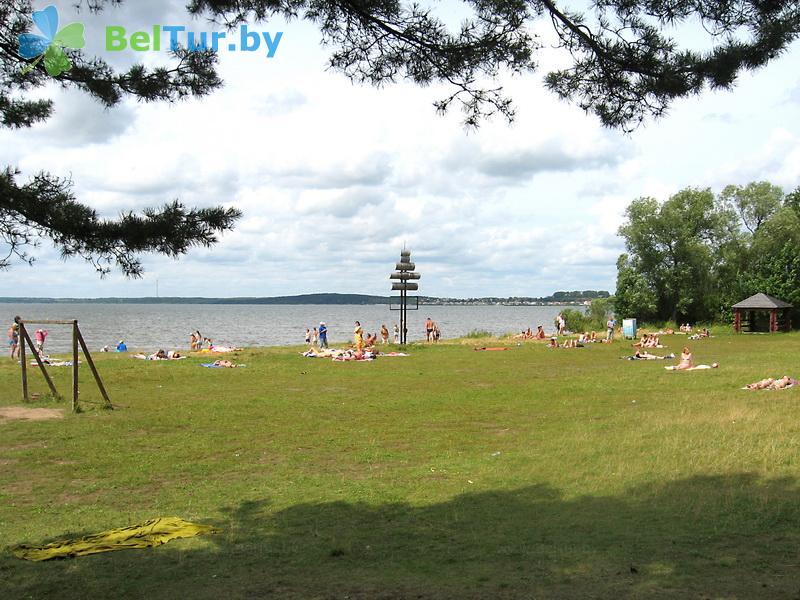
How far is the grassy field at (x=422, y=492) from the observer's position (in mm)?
6207

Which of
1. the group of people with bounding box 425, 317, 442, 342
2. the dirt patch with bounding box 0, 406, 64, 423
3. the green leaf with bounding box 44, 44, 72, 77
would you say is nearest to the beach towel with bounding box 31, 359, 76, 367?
the dirt patch with bounding box 0, 406, 64, 423

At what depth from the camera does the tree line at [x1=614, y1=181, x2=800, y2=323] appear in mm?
59312

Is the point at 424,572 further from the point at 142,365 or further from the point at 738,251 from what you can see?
the point at 738,251

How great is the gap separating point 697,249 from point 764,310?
1095 cm

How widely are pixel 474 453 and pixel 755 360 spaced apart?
62.9 ft

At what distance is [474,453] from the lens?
11.8 meters

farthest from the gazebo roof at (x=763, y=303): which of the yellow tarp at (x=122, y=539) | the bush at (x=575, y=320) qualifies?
the yellow tarp at (x=122, y=539)

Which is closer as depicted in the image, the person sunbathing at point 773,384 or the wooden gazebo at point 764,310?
the person sunbathing at point 773,384

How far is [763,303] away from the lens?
49.2 m

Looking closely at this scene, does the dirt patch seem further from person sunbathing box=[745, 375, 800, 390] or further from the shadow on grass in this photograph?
person sunbathing box=[745, 375, 800, 390]

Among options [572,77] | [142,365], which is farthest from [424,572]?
[142,365]

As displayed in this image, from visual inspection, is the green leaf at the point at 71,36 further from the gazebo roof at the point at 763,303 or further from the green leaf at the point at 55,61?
the gazebo roof at the point at 763,303

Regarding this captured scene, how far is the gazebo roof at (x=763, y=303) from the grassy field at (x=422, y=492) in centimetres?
3325

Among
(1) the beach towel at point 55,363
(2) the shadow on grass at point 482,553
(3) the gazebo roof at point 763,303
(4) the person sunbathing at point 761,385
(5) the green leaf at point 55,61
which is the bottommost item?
(2) the shadow on grass at point 482,553
